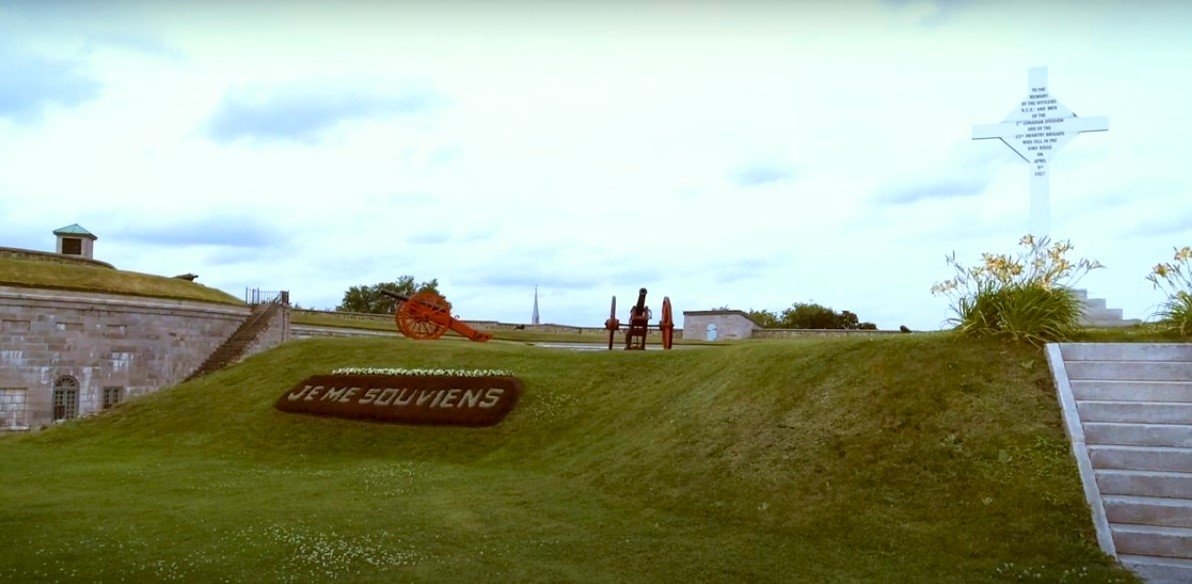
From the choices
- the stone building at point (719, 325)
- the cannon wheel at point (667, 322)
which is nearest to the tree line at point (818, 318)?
the stone building at point (719, 325)

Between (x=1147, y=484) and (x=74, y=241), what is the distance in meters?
43.4

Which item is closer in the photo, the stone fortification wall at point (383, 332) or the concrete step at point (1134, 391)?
the concrete step at point (1134, 391)

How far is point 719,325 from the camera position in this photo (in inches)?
1337

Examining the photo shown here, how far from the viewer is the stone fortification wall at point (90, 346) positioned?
24203 mm

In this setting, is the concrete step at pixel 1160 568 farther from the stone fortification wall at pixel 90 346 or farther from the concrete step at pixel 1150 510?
the stone fortification wall at pixel 90 346

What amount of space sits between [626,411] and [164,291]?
881 inches

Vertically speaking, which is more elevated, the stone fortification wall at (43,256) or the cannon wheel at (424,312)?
the stone fortification wall at (43,256)

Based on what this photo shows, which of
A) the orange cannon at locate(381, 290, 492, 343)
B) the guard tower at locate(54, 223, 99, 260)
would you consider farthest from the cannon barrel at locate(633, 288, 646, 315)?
the guard tower at locate(54, 223, 99, 260)

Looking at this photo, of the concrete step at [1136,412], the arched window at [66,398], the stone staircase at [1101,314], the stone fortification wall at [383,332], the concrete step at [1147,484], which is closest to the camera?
the concrete step at [1147,484]

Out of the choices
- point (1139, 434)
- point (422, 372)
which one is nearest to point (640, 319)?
point (422, 372)

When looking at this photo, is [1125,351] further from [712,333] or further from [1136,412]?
[712,333]

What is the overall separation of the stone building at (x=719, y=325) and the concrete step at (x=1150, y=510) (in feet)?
82.8

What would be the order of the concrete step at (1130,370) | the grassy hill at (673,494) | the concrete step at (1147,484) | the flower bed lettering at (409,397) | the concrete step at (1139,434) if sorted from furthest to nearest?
1. the flower bed lettering at (409,397)
2. the concrete step at (1130,370)
3. the concrete step at (1139,434)
4. the concrete step at (1147,484)
5. the grassy hill at (673,494)

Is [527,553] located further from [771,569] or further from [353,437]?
[353,437]
